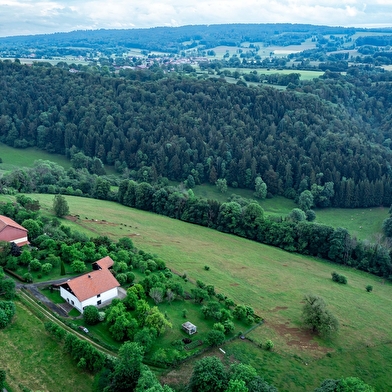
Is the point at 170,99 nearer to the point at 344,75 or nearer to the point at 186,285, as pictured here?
the point at 344,75

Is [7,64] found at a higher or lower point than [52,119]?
higher

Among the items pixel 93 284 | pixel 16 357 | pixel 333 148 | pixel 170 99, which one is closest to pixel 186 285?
pixel 93 284

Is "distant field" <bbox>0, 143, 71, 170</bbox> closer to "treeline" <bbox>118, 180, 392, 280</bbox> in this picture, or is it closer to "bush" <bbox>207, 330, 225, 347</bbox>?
"treeline" <bbox>118, 180, 392, 280</bbox>

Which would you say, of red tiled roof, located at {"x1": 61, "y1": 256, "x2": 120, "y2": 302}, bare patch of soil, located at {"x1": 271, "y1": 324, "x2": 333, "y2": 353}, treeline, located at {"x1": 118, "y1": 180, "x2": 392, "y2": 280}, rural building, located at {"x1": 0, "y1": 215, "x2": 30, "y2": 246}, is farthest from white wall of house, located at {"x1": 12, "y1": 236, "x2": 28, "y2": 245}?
treeline, located at {"x1": 118, "y1": 180, "x2": 392, "y2": 280}

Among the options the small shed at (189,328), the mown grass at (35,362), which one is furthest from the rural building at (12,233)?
the small shed at (189,328)

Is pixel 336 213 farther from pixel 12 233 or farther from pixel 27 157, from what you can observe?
pixel 27 157

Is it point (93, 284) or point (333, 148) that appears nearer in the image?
point (93, 284)

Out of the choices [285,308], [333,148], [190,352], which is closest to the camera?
[190,352]

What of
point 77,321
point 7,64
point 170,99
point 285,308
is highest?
point 7,64

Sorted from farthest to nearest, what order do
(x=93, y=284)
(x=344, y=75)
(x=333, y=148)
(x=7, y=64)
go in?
(x=344, y=75), (x=7, y=64), (x=333, y=148), (x=93, y=284)
